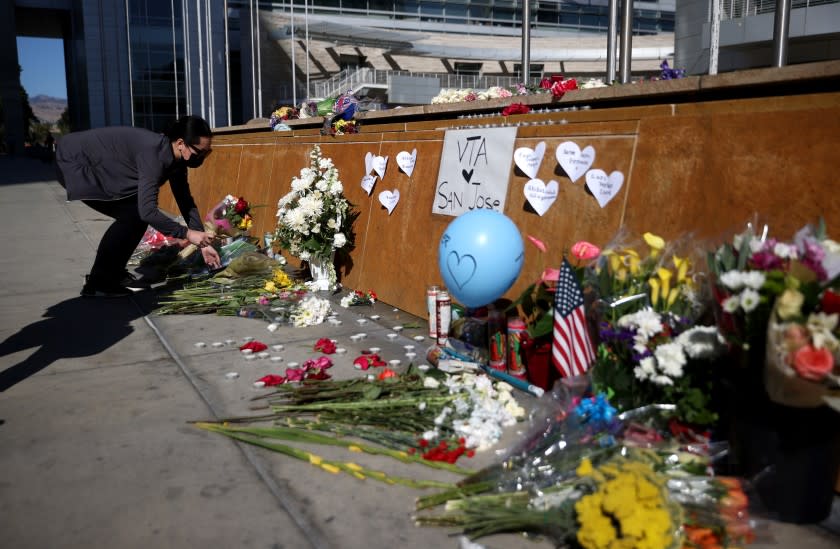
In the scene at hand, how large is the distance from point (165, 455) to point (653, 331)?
7.44 feet

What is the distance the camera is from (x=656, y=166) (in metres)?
3.80

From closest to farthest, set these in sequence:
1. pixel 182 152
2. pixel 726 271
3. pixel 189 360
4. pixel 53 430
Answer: pixel 726 271, pixel 53 430, pixel 189 360, pixel 182 152

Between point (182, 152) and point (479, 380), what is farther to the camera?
point (182, 152)

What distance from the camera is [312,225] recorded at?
6.62 meters

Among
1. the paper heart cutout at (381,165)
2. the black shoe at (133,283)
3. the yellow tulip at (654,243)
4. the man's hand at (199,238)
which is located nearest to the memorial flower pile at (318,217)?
the paper heart cutout at (381,165)

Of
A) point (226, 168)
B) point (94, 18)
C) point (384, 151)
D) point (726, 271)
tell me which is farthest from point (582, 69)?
point (726, 271)

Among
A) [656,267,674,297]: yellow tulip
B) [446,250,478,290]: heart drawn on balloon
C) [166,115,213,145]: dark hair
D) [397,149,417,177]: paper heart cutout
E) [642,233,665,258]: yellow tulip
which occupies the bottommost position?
[446,250,478,290]: heart drawn on balloon

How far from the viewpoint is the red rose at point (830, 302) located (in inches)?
95.0

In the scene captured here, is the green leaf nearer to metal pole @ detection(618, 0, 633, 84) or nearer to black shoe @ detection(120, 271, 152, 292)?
metal pole @ detection(618, 0, 633, 84)

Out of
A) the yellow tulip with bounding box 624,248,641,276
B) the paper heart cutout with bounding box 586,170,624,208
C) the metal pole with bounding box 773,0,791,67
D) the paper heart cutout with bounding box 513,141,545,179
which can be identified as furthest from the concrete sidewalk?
the metal pole with bounding box 773,0,791,67

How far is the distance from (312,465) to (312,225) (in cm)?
372

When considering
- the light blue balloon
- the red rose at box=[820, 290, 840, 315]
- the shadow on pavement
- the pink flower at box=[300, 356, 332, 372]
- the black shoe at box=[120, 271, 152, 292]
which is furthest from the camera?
the black shoe at box=[120, 271, 152, 292]

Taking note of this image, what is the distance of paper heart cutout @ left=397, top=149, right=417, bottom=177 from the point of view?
605 centimetres

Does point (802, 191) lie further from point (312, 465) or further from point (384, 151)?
point (384, 151)
